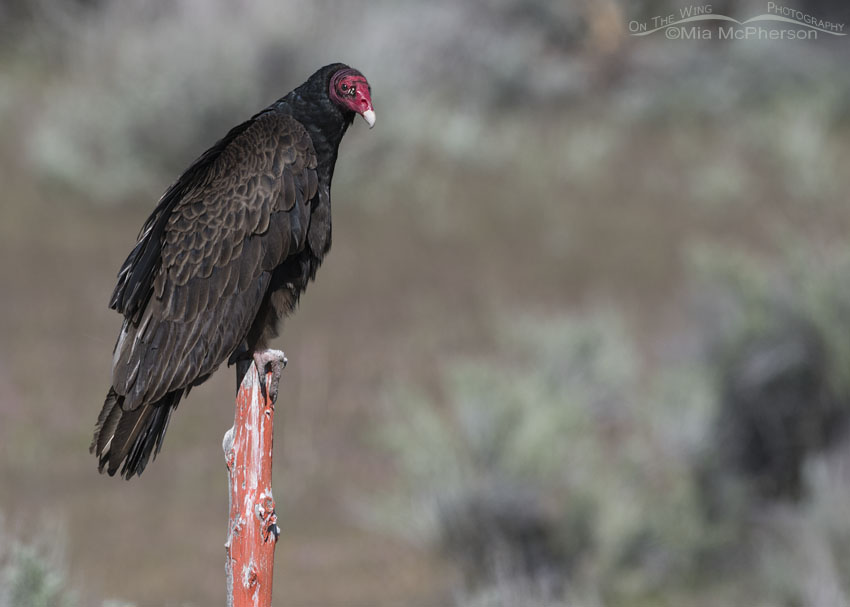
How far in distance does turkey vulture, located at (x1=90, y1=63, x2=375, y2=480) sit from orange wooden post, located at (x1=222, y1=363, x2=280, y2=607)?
24 cm

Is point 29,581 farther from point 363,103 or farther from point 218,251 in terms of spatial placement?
point 363,103

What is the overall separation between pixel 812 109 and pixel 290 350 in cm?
1269

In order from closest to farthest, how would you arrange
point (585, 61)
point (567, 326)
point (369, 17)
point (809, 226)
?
point (567, 326) → point (809, 226) → point (369, 17) → point (585, 61)

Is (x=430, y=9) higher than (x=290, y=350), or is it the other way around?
(x=430, y=9)

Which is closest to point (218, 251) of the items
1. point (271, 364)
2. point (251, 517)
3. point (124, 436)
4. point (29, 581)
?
point (271, 364)

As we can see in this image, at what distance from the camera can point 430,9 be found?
69.8 feet

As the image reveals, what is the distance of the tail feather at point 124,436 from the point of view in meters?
3.17

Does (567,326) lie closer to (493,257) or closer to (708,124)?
(493,257)

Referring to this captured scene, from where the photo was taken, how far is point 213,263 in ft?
11.4

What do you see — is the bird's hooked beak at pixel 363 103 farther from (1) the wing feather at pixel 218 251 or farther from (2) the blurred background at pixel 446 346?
(2) the blurred background at pixel 446 346

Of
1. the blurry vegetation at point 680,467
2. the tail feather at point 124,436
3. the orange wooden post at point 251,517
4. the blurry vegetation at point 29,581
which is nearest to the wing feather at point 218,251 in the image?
the tail feather at point 124,436

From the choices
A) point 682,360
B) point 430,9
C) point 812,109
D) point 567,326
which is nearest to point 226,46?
point 567,326

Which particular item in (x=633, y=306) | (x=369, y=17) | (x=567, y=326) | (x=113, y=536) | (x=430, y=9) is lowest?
(x=113, y=536)

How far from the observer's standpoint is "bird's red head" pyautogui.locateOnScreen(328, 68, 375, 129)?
147 inches
